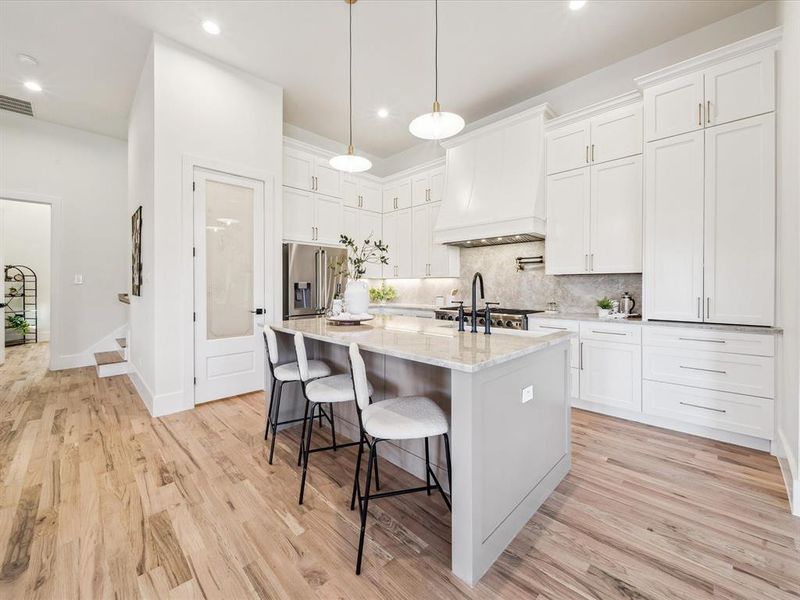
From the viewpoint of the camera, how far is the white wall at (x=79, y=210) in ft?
15.0

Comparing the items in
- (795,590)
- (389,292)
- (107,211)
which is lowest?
(795,590)

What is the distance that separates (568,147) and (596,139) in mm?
263

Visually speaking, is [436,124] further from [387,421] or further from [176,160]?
[176,160]

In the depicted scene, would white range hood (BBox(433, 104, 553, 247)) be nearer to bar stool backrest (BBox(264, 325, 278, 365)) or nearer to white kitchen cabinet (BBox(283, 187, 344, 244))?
white kitchen cabinet (BBox(283, 187, 344, 244))

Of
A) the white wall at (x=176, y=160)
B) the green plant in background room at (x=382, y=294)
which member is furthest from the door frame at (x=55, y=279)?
the green plant in background room at (x=382, y=294)

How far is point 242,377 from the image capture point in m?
3.77

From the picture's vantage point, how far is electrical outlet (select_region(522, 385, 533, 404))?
1.71 m

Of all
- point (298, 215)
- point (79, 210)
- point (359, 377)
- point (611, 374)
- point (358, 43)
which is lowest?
point (611, 374)

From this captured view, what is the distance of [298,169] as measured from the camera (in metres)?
4.57

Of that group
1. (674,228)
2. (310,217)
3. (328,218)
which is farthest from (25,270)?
(674,228)

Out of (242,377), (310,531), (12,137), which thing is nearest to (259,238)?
(242,377)

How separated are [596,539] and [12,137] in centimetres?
735

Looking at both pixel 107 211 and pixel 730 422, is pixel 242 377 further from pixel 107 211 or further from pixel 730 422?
pixel 730 422

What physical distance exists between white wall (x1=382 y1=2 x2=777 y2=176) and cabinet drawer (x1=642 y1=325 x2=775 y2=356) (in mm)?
2473
